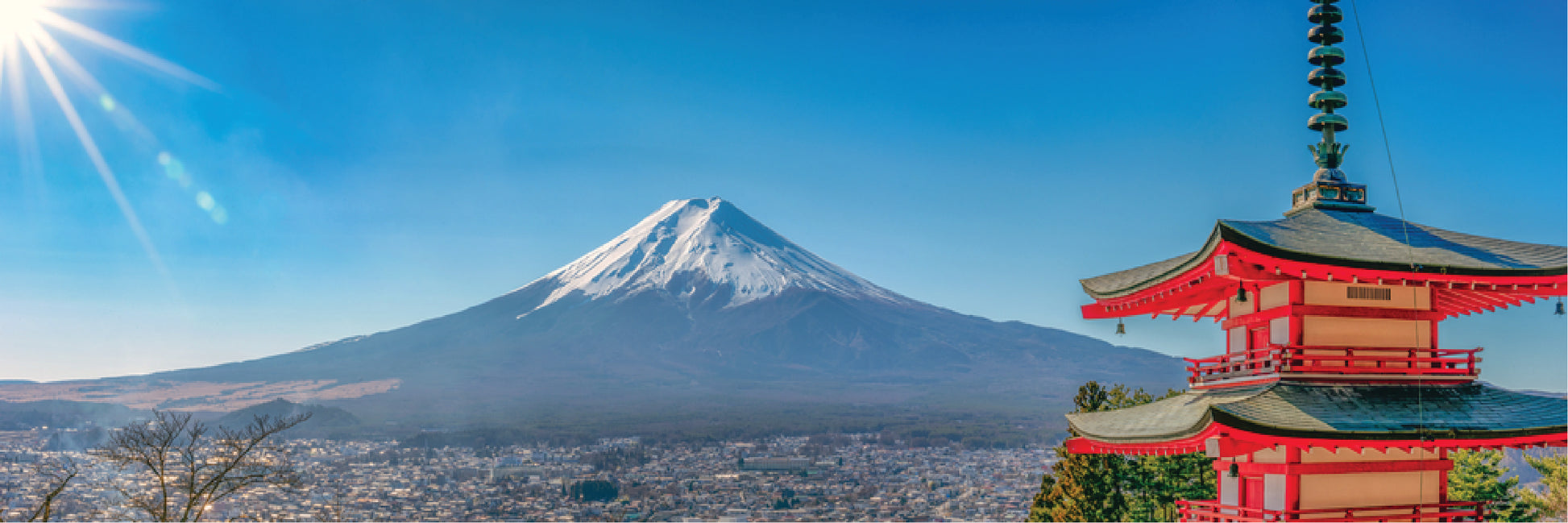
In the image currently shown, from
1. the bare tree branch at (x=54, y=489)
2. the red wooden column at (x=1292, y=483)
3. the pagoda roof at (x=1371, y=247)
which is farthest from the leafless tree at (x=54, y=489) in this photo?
the red wooden column at (x=1292, y=483)

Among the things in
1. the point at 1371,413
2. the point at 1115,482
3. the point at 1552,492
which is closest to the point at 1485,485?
the point at 1552,492

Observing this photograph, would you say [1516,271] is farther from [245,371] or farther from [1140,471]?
[245,371]

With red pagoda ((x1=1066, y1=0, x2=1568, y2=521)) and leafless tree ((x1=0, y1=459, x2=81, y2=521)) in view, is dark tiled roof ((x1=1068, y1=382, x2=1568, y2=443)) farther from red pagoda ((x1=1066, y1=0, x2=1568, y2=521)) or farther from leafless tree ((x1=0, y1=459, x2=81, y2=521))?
leafless tree ((x1=0, y1=459, x2=81, y2=521))

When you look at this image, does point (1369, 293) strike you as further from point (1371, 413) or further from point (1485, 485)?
point (1485, 485)

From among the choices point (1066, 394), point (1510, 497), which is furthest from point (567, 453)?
point (1510, 497)

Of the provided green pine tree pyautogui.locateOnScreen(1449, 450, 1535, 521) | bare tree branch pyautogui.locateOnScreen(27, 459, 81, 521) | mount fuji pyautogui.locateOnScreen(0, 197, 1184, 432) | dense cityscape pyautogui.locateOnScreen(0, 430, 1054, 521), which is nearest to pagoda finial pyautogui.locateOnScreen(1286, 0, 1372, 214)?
bare tree branch pyautogui.locateOnScreen(27, 459, 81, 521)

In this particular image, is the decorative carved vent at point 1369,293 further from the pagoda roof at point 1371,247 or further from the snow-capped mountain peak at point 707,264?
the snow-capped mountain peak at point 707,264
